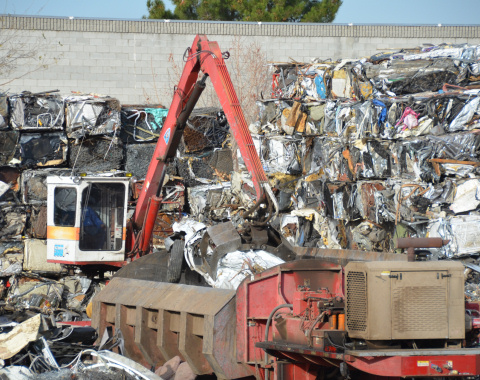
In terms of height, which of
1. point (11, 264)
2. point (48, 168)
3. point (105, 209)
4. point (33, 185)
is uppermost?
point (48, 168)

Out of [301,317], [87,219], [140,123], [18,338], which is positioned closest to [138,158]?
[140,123]

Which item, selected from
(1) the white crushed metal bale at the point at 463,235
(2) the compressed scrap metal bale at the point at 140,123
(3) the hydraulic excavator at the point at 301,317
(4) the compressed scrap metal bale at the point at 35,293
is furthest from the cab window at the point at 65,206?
(1) the white crushed metal bale at the point at 463,235

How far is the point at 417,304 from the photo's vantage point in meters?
5.37

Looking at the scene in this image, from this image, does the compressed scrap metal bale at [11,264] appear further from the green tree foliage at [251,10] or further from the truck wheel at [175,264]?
the green tree foliage at [251,10]

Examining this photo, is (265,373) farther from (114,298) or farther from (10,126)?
(10,126)

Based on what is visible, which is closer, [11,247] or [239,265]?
[239,265]

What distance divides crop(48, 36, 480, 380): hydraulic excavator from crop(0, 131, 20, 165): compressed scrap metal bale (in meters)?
6.44

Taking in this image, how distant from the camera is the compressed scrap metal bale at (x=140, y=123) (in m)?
17.2

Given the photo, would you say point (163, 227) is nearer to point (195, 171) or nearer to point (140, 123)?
point (195, 171)

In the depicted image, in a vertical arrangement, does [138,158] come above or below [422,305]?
above

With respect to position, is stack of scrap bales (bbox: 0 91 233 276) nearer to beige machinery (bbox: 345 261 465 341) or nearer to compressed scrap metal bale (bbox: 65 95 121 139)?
compressed scrap metal bale (bbox: 65 95 121 139)

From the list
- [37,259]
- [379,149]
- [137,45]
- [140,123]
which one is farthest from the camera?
[137,45]

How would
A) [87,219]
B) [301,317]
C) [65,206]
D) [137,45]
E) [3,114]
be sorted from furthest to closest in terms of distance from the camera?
[137,45] < [3,114] < [65,206] < [87,219] < [301,317]

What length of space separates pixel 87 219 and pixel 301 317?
7.09 metres
